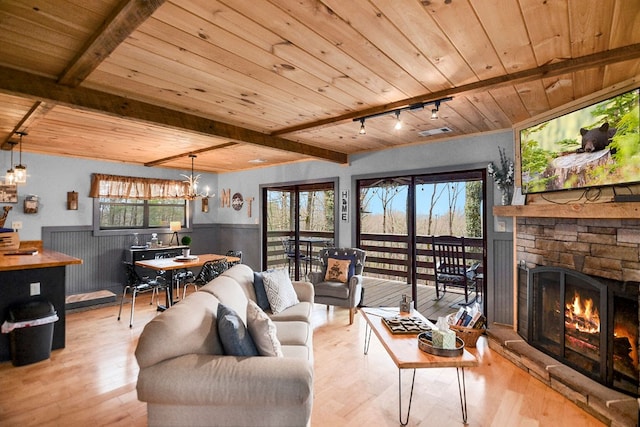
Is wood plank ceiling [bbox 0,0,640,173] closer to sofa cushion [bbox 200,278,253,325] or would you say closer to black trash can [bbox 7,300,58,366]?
sofa cushion [bbox 200,278,253,325]

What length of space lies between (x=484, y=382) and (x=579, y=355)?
794 millimetres

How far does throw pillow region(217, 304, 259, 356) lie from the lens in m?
1.83

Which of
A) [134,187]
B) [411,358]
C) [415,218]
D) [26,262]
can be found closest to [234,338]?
[411,358]

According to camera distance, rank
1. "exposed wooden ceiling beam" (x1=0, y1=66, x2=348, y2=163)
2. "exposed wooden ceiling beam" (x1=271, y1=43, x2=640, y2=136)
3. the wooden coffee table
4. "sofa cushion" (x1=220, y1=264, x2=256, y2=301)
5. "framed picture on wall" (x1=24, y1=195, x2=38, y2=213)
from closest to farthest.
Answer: "exposed wooden ceiling beam" (x1=271, y1=43, x2=640, y2=136) < the wooden coffee table < "exposed wooden ceiling beam" (x1=0, y1=66, x2=348, y2=163) < "sofa cushion" (x1=220, y1=264, x2=256, y2=301) < "framed picture on wall" (x1=24, y1=195, x2=38, y2=213)

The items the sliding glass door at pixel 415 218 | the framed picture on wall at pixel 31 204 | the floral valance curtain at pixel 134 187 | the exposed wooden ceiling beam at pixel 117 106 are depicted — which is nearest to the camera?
the exposed wooden ceiling beam at pixel 117 106

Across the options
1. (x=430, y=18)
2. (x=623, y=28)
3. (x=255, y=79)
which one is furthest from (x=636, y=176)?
(x=255, y=79)

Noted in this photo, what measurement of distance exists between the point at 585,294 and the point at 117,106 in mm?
4136

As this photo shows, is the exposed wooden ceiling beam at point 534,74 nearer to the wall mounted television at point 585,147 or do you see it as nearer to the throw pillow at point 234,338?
the wall mounted television at point 585,147

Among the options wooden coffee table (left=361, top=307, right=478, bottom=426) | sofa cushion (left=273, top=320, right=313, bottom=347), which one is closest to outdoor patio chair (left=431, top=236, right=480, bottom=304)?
wooden coffee table (left=361, top=307, right=478, bottom=426)

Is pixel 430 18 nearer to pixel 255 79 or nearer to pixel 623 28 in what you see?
pixel 623 28

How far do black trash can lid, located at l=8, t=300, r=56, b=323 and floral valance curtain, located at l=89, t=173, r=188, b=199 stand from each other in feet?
9.34

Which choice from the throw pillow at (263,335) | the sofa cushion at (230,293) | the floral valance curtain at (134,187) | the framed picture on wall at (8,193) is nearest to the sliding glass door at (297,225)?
the floral valance curtain at (134,187)

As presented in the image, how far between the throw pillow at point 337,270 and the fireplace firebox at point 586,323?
2.08m

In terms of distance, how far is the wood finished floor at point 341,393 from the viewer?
89.8 inches
